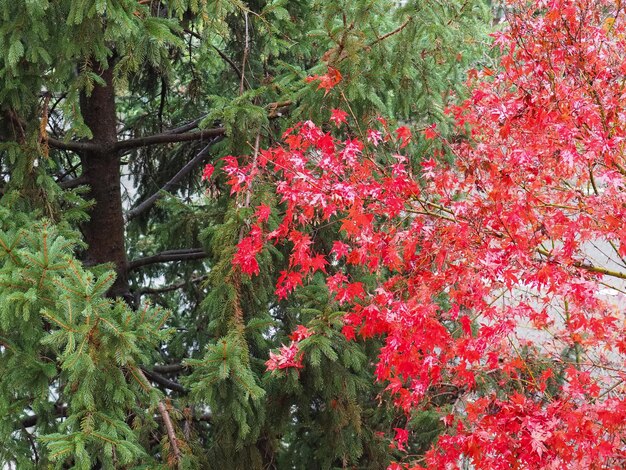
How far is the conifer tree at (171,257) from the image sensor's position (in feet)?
10.7

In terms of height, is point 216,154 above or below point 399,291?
above

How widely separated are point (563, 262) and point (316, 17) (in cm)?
272

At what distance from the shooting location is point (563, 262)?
3654 mm

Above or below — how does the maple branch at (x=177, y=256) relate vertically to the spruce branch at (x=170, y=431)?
above

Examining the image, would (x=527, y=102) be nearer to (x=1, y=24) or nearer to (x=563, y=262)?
(x=563, y=262)

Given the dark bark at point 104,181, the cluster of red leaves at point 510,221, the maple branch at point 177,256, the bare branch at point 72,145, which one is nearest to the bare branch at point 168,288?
the maple branch at point 177,256

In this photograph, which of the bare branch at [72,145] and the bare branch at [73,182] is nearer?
the bare branch at [72,145]

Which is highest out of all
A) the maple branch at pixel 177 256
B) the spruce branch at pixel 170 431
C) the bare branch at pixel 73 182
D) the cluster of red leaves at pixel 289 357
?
the bare branch at pixel 73 182

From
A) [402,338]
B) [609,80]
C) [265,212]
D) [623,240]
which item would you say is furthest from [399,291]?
[609,80]

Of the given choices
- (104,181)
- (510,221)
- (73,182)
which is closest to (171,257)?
(104,181)

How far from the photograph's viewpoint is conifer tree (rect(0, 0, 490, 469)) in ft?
10.7

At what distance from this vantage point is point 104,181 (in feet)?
17.4

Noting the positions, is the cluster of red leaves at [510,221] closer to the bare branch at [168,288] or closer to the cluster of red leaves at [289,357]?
the cluster of red leaves at [289,357]

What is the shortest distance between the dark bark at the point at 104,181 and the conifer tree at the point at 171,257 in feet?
0.04
